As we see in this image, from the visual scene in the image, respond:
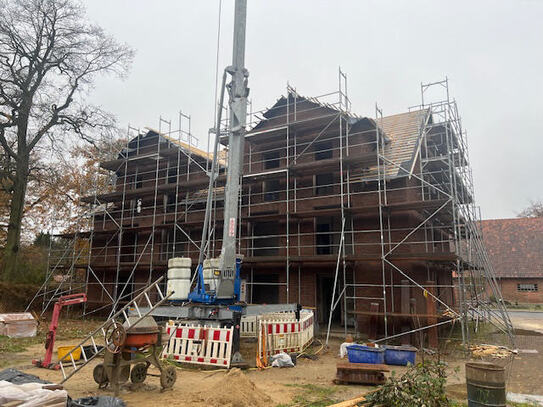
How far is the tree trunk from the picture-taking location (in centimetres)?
2084

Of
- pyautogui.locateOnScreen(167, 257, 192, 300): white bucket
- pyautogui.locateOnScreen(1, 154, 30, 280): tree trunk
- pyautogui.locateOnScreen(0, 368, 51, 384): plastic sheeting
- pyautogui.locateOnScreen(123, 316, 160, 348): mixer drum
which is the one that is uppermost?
pyautogui.locateOnScreen(1, 154, 30, 280): tree trunk

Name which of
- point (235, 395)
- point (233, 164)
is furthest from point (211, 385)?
point (233, 164)

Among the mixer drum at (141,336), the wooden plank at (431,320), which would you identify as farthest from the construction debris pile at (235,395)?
the wooden plank at (431,320)

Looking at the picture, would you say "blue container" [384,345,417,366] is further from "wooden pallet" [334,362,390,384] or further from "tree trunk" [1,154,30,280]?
"tree trunk" [1,154,30,280]

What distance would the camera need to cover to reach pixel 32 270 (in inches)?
937

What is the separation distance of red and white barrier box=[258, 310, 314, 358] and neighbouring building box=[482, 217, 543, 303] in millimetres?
27506

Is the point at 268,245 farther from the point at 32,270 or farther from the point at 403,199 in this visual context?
the point at 32,270

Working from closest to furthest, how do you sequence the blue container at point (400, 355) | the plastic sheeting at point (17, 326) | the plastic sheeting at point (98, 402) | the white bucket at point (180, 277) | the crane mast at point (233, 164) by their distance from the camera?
1. the plastic sheeting at point (98, 402)
2. the blue container at point (400, 355)
3. the crane mast at point (233, 164)
4. the white bucket at point (180, 277)
5. the plastic sheeting at point (17, 326)

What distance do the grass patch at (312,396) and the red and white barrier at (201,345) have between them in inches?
78.6

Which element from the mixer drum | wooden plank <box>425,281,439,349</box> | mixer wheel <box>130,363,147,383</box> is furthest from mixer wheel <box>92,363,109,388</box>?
wooden plank <box>425,281,439,349</box>

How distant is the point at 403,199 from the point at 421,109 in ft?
22.1

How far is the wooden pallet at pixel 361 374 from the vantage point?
830 cm

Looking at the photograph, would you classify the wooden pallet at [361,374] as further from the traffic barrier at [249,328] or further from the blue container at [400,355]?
the traffic barrier at [249,328]

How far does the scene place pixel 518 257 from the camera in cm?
3378
